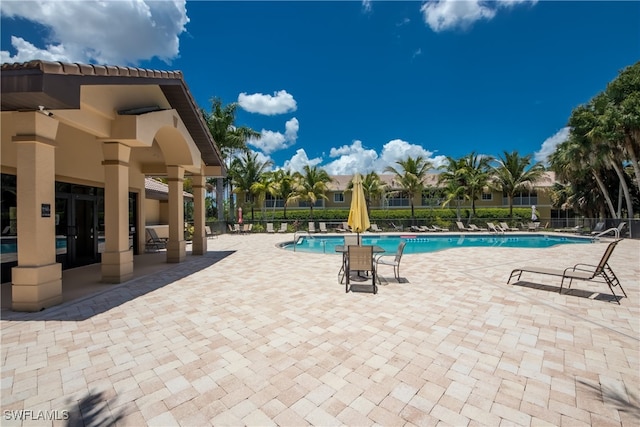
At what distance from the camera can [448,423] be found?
8.11 feet

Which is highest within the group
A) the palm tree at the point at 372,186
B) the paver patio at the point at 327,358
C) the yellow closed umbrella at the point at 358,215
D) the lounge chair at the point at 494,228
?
the palm tree at the point at 372,186

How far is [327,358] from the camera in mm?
3592

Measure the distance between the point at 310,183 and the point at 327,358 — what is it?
2800 centimetres

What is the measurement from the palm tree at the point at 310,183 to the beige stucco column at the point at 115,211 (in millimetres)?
23146

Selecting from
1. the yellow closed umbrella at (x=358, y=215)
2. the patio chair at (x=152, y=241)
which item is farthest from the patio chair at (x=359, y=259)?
the patio chair at (x=152, y=241)

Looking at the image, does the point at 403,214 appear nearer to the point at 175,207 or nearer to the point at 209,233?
the point at 209,233

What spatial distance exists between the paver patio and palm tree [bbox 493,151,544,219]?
27797mm

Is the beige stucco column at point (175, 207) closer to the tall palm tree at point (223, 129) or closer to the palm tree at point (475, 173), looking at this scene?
the tall palm tree at point (223, 129)

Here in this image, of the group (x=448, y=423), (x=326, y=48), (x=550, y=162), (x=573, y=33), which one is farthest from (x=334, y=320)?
(x=550, y=162)

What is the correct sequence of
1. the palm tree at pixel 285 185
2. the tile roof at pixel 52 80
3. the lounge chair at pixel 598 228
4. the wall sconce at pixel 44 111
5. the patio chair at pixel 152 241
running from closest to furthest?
the tile roof at pixel 52 80
the wall sconce at pixel 44 111
the patio chair at pixel 152 241
the lounge chair at pixel 598 228
the palm tree at pixel 285 185

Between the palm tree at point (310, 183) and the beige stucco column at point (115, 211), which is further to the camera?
the palm tree at point (310, 183)

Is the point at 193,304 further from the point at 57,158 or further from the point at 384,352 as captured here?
the point at 57,158

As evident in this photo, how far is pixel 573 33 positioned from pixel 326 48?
560 inches

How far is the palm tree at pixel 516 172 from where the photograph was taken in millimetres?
30094
